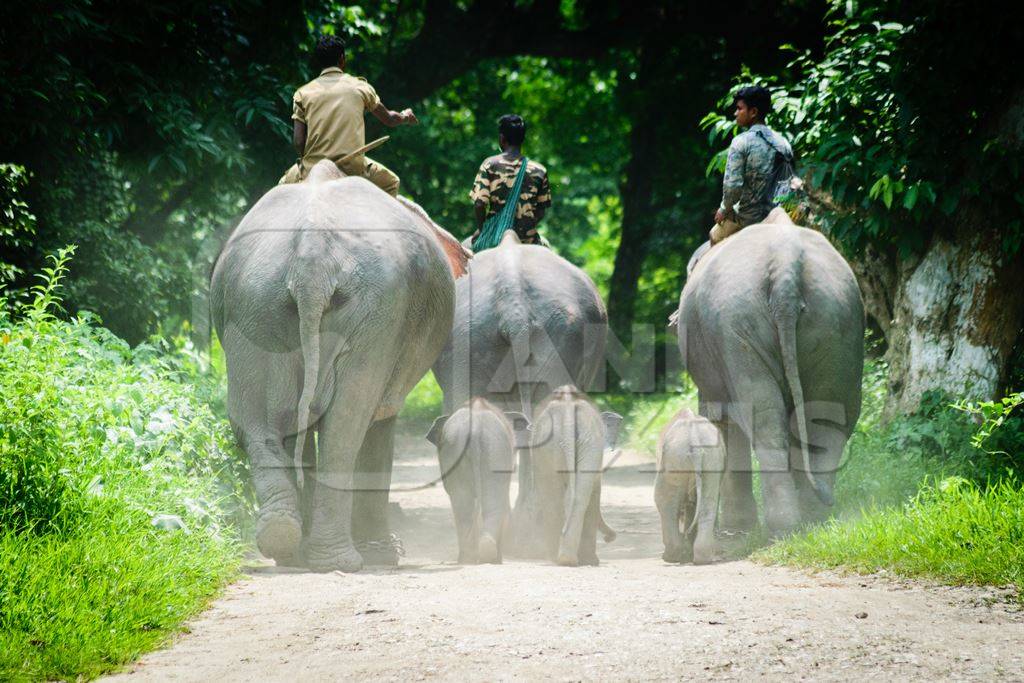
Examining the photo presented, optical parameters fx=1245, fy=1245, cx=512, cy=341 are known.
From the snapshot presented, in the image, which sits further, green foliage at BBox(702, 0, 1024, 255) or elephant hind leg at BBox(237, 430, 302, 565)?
green foliage at BBox(702, 0, 1024, 255)

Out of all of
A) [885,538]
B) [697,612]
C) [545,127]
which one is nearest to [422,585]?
[697,612]

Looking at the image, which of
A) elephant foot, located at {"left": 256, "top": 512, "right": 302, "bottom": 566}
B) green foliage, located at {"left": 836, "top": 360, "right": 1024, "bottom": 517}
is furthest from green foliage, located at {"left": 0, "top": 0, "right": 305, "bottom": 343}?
green foliage, located at {"left": 836, "top": 360, "right": 1024, "bottom": 517}

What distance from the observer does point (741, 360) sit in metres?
7.37

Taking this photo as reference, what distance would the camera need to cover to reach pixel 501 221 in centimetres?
907

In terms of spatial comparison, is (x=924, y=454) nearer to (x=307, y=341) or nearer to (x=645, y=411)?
(x=307, y=341)

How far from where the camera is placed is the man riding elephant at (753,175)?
Answer: 857 centimetres

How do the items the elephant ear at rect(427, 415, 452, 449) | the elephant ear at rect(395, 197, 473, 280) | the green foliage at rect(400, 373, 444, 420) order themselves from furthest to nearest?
1. the green foliage at rect(400, 373, 444, 420)
2. the elephant ear at rect(395, 197, 473, 280)
3. the elephant ear at rect(427, 415, 452, 449)

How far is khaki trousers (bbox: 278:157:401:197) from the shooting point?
7.50m

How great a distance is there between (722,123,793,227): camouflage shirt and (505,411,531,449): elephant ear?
226cm

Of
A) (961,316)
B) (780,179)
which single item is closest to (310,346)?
(780,179)

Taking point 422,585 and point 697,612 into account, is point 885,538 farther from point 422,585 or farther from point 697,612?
point 422,585

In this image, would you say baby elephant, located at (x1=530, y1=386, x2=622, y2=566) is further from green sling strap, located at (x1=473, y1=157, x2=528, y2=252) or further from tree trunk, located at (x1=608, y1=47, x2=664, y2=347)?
tree trunk, located at (x1=608, y1=47, x2=664, y2=347)

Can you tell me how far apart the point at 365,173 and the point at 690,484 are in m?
2.74

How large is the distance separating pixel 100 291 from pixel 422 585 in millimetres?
6298
